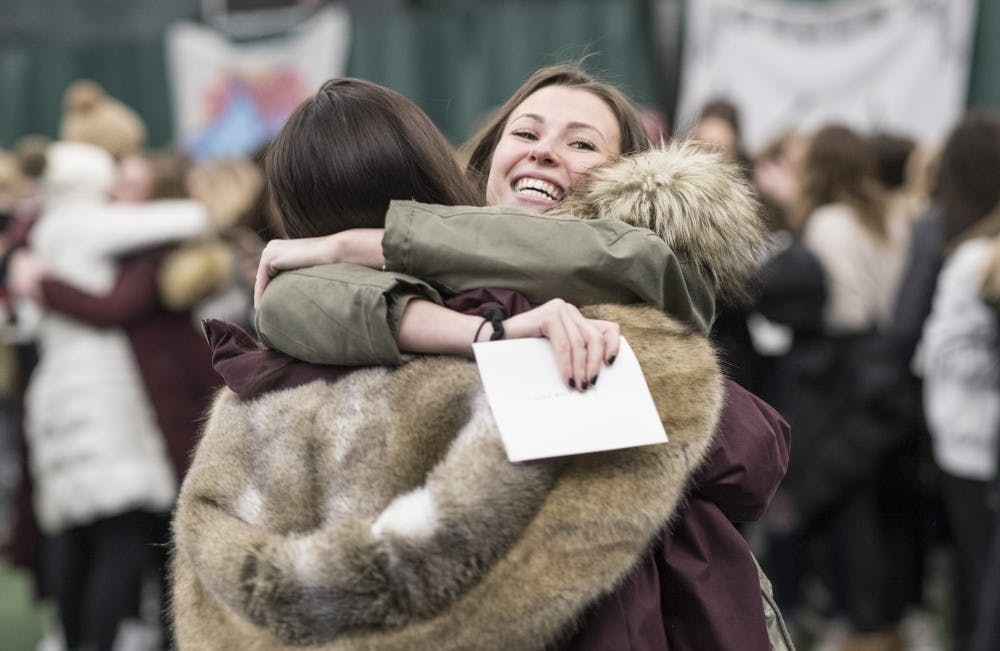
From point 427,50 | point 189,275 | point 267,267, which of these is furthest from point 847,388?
point 427,50

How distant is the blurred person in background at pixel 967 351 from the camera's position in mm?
4051

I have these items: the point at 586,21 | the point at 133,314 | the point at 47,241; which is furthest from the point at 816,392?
the point at 586,21

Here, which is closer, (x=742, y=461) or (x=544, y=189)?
(x=742, y=461)

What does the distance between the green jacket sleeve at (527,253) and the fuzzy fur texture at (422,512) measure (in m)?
0.05

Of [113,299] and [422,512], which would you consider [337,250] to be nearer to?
[422,512]

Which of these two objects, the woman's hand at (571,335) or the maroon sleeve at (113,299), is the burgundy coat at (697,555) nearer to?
the woman's hand at (571,335)

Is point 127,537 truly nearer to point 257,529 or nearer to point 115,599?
point 115,599

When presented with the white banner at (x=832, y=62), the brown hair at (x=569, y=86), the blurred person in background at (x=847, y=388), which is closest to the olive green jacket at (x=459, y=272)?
the brown hair at (x=569, y=86)

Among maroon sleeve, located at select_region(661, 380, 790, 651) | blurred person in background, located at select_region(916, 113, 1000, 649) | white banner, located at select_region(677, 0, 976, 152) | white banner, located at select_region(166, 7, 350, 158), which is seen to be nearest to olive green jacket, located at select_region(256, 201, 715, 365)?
maroon sleeve, located at select_region(661, 380, 790, 651)

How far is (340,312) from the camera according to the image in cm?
173

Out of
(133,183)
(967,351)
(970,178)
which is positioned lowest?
(967,351)

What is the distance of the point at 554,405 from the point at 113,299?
10.1 ft

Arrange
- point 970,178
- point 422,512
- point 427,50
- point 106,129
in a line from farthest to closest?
1. point 427,50
2. point 106,129
3. point 970,178
4. point 422,512

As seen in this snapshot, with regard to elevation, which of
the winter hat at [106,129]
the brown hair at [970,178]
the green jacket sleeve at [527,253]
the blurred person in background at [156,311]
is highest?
the green jacket sleeve at [527,253]
